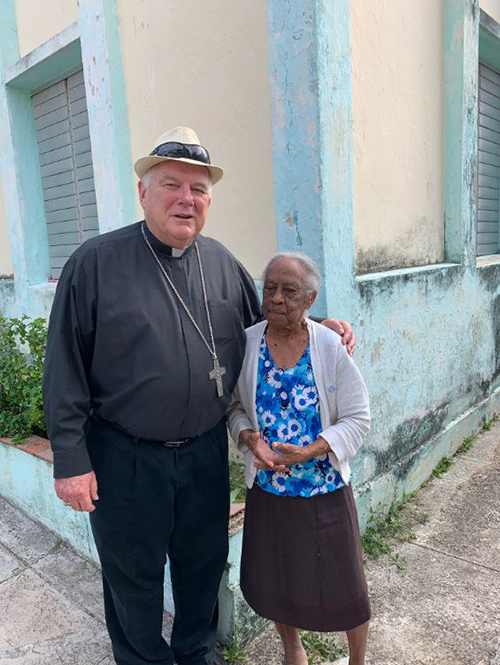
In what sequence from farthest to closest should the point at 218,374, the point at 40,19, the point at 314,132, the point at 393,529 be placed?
1. the point at 40,19
2. the point at 393,529
3. the point at 314,132
4. the point at 218,374

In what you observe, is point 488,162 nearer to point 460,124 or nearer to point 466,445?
point 460,124

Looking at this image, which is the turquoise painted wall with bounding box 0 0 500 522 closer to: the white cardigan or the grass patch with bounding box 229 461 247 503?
the grass patch with bounding box 229 461 247 503

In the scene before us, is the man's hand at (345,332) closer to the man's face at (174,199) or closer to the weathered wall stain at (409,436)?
the man's face at (174,199)

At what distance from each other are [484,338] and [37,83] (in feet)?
16.2

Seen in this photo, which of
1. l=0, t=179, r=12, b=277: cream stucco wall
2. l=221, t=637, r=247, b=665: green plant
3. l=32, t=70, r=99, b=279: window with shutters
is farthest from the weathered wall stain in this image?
l=0, t=179, r=12, b=277: cream stucco wall

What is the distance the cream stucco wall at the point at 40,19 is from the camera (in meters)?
4.32

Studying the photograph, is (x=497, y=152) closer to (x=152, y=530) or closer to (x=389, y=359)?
(x=389, y=359)

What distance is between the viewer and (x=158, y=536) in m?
2.00

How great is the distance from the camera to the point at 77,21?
13.1 feet

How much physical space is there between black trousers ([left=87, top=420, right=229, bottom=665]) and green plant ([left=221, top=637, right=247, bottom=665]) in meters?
0.12

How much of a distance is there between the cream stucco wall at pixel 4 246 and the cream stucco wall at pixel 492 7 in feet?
16.4

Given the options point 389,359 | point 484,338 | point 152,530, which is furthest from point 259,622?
point 484,338

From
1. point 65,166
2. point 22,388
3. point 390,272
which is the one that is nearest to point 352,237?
point 390,272

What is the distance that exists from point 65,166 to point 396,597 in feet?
15.0
